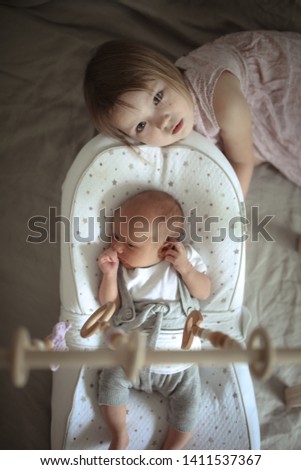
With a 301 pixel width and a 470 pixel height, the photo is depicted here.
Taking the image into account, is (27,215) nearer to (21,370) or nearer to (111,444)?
(111,444)

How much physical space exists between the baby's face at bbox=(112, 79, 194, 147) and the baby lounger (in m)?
0.06

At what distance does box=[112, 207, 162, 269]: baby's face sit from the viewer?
1057 mm

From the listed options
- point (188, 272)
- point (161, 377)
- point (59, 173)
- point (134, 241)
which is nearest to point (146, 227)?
point (134, 241)

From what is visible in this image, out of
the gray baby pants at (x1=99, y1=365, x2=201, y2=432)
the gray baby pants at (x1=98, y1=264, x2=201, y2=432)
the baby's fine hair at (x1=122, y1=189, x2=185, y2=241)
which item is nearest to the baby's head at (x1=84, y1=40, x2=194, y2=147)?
the baby's fine hair at (x1=122, y1=189, x2=185, y2=241)

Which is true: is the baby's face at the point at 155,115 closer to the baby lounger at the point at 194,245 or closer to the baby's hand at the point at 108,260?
the baby lounger at the point at 194,245

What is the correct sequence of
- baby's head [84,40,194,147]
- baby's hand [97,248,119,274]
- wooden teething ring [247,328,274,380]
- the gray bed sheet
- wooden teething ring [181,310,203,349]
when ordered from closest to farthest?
wooden teething ring [247,328,274,380] < wooden teething ring [181,310,203,349] < baby's head [84,40,194,147] < baby's hand [97,248,119,274] < the gray bed sheet

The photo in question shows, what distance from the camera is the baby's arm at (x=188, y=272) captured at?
1075 millimetres

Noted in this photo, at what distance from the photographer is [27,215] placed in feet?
4.55

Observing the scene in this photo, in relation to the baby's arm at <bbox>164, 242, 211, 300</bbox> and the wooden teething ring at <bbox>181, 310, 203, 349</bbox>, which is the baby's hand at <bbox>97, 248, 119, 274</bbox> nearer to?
the baby's arm at <bbox>164, 242, 211, 300</bbox>

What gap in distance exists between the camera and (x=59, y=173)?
139cm

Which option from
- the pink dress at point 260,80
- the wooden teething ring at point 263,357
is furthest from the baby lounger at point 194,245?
the wooden teething ring at point 263,357

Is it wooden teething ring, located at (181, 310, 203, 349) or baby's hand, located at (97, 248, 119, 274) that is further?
baby's hand, located at (97, 248, 119, 274)

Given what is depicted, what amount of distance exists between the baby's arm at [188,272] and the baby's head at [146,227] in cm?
3

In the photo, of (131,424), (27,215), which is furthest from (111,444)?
(27,215)
